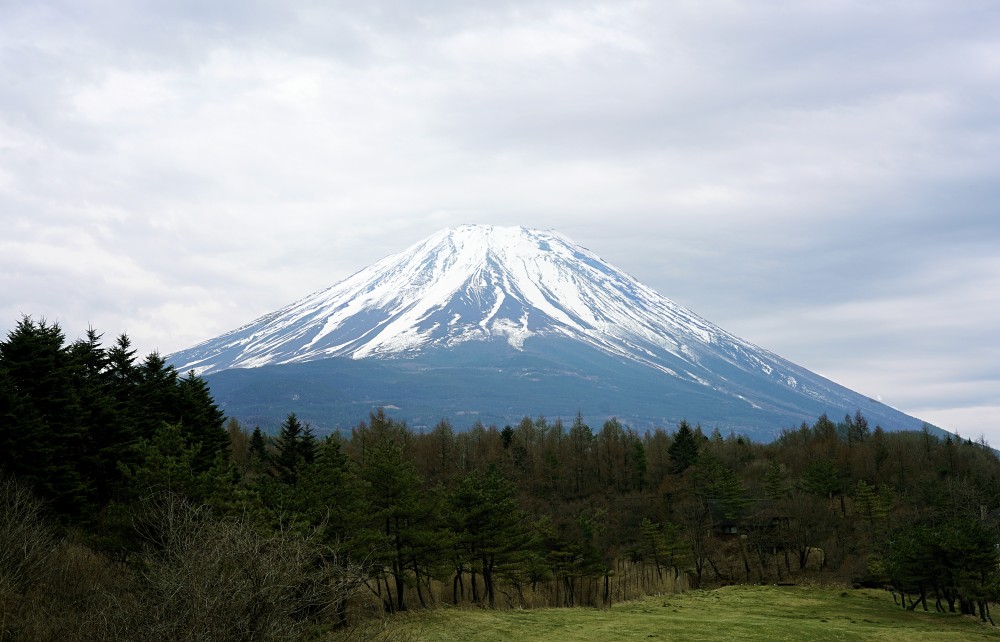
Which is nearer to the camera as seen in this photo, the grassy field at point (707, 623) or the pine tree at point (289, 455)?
the grassy field at point (707, 623)

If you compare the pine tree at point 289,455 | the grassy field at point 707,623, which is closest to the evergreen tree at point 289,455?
the pine tree at point 289,455

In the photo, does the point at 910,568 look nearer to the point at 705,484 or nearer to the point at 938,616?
the point at 938,616

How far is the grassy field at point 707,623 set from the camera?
3136cm

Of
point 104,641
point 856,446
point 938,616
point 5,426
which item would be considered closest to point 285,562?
point 104,641

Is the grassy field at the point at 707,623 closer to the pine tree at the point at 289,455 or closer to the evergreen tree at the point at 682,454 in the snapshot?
the pine tree at the point at 289,455

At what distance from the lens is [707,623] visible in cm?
3603

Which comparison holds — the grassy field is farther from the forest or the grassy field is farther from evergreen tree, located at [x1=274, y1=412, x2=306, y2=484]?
evergreen tree, located at [x1=274, y1=412, x2=306, y2=484]

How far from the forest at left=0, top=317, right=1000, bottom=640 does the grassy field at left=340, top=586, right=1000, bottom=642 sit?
233cm

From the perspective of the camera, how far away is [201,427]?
47.8 meters

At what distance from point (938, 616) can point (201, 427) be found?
45.1m

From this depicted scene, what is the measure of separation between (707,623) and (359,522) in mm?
17497

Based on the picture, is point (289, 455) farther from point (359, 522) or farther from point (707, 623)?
point (707, 623)

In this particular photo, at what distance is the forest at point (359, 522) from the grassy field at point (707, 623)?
2334 mm

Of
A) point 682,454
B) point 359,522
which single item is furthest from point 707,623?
point 682,454
